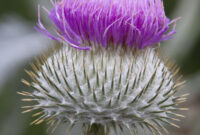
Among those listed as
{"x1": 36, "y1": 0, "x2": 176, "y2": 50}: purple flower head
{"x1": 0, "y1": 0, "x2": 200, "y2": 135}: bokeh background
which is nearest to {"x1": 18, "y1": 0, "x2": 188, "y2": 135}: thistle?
{"x1": 36, "y1": 0, "x2": 176, "y2": 50}: purple flower head

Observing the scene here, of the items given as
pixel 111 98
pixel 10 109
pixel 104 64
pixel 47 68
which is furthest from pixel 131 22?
pixel 10 109

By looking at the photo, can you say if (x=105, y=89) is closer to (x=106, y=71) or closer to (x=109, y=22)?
(x=106, y=71)

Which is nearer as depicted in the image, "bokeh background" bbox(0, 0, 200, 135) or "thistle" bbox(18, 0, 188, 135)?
"thistle" bbox(18, 0, 188, 135)

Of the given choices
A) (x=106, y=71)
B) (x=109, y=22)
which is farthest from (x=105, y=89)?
(x=109, y=22)

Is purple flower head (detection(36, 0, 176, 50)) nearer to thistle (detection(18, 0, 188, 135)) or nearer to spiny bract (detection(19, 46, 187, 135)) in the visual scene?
thistle (detection(18, 0, 188, 135))

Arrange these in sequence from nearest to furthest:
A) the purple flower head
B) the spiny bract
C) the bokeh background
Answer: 1. the spiny bract
2. the purple flower head
3. the bokeh background

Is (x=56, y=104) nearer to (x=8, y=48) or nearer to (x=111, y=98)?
(x=111, y=98)

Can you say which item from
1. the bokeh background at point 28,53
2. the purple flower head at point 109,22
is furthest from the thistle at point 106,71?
the bokeh background at point 28,53

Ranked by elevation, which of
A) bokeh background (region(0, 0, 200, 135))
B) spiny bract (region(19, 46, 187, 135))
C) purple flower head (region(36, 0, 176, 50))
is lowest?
spiny bract (region(19, 46, 187, 135))
